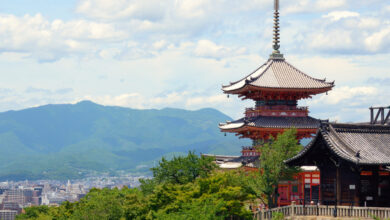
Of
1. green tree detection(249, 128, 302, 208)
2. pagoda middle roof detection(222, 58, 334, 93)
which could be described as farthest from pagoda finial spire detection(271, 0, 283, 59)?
green tree detection(249, 128, 302, 208)

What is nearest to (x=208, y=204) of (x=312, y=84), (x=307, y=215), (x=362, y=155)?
(x=307, y=215)

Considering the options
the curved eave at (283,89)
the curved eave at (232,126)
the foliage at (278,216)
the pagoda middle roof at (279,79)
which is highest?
the pagoda middle roof at (279,79)

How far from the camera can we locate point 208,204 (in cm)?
4497

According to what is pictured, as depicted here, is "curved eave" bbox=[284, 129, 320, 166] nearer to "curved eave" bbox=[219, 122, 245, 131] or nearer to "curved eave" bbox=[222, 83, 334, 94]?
"curved eave" bbox=[219, 122, 245, 131]

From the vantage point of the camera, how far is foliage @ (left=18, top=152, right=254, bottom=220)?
45.3 m

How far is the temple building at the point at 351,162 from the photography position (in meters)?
42.2

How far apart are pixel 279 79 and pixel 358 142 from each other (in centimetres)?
2060

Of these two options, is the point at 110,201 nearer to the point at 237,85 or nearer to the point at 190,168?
the point at 190,168

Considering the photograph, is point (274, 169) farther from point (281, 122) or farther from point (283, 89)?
point (283, 89)

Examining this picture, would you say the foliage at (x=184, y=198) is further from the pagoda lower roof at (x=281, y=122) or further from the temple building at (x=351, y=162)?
the pagoda lower roof at (x=281, y=122)

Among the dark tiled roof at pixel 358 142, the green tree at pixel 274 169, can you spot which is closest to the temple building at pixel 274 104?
the green tree at pixel 274 169

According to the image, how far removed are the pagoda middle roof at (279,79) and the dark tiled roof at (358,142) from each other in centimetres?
1716

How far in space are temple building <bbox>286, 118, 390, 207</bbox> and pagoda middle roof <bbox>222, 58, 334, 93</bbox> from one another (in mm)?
→ 17576

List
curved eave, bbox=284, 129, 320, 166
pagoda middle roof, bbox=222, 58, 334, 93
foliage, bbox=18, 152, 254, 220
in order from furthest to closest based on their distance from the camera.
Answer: pagoda middle roof, bbox=222, 58, 334, 93, foliage, bbox=18, 152, 254, 220, curved eave, bbox=284, 129, 320, 166
